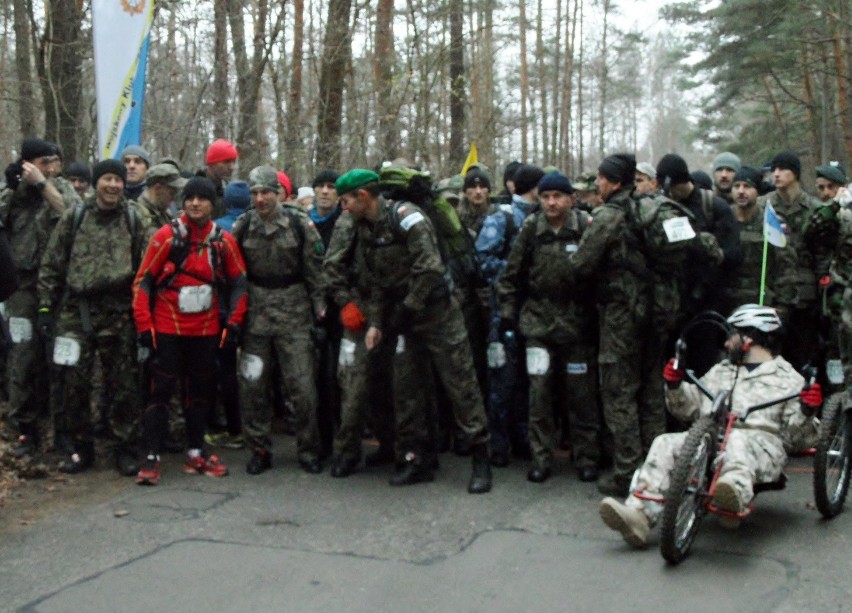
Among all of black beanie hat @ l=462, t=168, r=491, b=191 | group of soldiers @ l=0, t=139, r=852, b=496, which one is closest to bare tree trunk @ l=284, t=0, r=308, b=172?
black beanie hat @ l=462, t=168, r=491, b=191

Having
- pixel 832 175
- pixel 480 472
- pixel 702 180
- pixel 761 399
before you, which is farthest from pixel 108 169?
pixel 832 175

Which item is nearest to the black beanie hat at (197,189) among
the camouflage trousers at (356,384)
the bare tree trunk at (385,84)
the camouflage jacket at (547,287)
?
the camouflage trousers at (356,384)

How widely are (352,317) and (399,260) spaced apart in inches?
21.6

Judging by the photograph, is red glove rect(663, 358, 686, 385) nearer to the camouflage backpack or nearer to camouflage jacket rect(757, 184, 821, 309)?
the camouflage backpack

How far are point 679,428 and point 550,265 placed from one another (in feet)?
5.67

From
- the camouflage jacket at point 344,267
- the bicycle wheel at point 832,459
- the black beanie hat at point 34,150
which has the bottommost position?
the bicycle wheel at point 832,459

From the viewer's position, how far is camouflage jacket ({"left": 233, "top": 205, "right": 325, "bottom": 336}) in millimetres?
7934

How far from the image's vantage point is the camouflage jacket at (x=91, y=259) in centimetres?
762

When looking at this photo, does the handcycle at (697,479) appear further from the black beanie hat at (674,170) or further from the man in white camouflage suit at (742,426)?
the black beanie hat at (674,170)

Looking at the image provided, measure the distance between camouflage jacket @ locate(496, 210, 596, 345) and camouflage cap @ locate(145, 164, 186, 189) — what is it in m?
2.85

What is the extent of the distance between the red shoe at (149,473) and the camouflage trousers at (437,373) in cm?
177

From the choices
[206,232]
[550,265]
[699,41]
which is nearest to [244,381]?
[206,232]

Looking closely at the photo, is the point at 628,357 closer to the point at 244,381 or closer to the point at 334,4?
the point at 244,381

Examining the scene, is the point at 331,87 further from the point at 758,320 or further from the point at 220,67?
the point at 758,320
